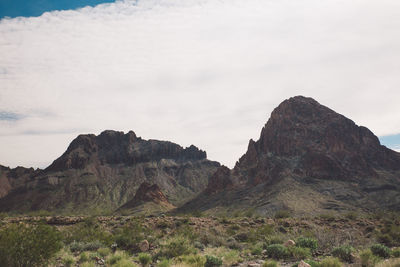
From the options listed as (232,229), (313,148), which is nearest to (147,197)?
(313,148)

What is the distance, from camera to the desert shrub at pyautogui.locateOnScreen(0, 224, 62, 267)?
36.6ft

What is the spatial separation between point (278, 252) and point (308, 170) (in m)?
121

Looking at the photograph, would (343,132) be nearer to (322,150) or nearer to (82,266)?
(322,150)

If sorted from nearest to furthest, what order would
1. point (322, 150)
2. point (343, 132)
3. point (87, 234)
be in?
point (87, 234) → point (322, 150) → point (343, 132)

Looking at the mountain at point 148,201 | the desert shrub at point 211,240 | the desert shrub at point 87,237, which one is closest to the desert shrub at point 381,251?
the desert shrub at point 211,240

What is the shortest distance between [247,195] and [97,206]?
7879 centimetres

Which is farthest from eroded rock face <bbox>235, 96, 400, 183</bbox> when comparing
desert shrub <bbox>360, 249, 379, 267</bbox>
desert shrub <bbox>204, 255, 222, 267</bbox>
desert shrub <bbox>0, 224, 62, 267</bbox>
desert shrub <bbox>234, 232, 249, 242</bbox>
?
desert shrub <bbox>0, 224, 62, 267</bbox>

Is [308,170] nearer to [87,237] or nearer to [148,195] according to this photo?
[148,195]

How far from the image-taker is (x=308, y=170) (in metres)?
128

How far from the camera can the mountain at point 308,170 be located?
98.5m

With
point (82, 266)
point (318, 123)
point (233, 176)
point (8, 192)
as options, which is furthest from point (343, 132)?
point (8, 192)

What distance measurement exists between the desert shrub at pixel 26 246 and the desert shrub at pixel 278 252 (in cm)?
1039

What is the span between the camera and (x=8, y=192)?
171m

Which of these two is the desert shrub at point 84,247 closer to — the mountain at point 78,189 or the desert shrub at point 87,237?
the desert shrub at point 87,237
